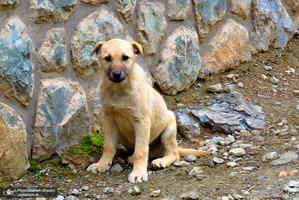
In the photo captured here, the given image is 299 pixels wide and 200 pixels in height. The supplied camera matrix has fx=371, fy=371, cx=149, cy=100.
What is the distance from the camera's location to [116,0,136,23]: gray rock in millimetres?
5066

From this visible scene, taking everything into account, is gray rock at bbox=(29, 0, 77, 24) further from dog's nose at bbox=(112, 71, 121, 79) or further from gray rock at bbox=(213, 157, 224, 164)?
gray rock at bbox=(213, 157, 224, 164)

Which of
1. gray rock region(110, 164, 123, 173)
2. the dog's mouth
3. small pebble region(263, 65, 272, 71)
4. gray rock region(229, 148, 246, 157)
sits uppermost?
the dog's mouth

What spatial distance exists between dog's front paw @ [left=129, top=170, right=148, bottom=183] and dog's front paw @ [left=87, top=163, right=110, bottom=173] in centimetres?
40

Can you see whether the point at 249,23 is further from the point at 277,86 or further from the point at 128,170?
the point at 128,170

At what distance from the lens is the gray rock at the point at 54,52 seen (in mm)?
4379

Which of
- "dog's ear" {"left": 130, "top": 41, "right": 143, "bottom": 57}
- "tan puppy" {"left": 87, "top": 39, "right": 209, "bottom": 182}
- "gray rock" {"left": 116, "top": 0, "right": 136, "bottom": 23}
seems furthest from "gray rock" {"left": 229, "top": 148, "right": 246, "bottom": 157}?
"gray rock" {"left": 116, "top": 0, "right": 136, "bottom": 23}

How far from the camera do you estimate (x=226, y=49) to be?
6547mm

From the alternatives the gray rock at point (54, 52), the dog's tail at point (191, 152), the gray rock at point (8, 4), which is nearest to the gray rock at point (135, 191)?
the dog's tail at point (191, 152)

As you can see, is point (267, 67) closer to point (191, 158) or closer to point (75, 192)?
point (191, 158)

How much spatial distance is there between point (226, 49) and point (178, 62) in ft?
3.78

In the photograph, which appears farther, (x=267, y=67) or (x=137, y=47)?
(x=267, y=67)

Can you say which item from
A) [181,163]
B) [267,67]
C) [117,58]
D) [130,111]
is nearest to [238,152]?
[181,163]

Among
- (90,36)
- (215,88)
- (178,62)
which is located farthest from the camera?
(215,88)

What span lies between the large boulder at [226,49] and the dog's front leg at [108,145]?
228cm
